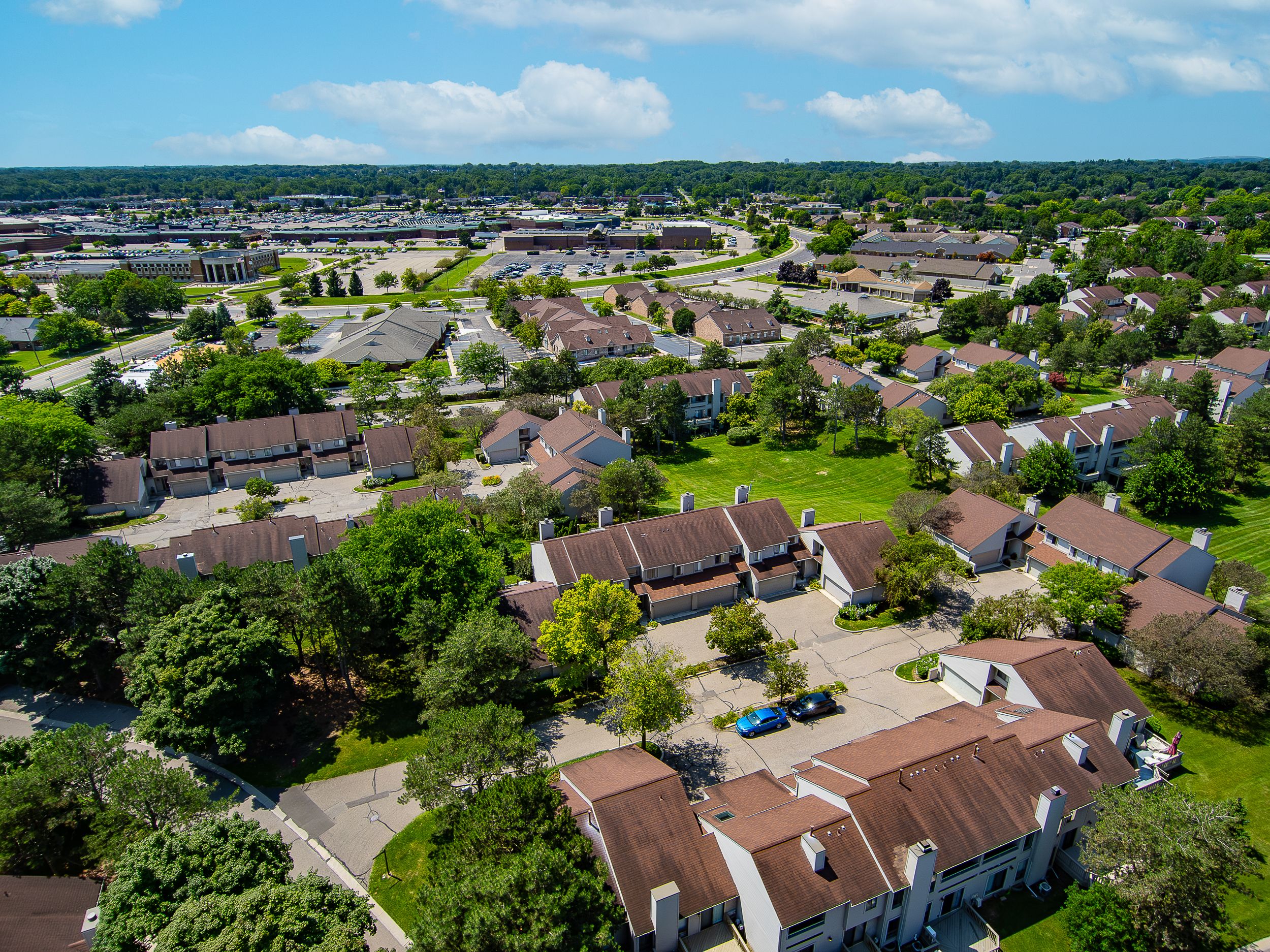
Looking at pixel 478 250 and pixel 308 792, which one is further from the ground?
pixel 478 250

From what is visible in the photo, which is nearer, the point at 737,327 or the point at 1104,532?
the point at 1104,532

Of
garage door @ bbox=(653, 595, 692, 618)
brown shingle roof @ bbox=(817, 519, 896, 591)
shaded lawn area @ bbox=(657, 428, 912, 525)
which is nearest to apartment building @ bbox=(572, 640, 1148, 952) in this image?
garage door @ bbox=(653, 595, 692, 618)

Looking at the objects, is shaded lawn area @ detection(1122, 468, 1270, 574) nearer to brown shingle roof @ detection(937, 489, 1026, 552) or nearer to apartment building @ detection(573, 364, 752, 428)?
brown shingle roof @ detection(937, 489, 1026, 552)

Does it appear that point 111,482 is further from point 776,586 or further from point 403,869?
point 776,586

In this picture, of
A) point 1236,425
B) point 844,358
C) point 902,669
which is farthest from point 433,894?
point 844,358

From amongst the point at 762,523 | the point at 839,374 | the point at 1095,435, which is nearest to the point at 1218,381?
the point at 1095,435

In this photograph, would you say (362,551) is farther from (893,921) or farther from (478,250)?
(478,250)
